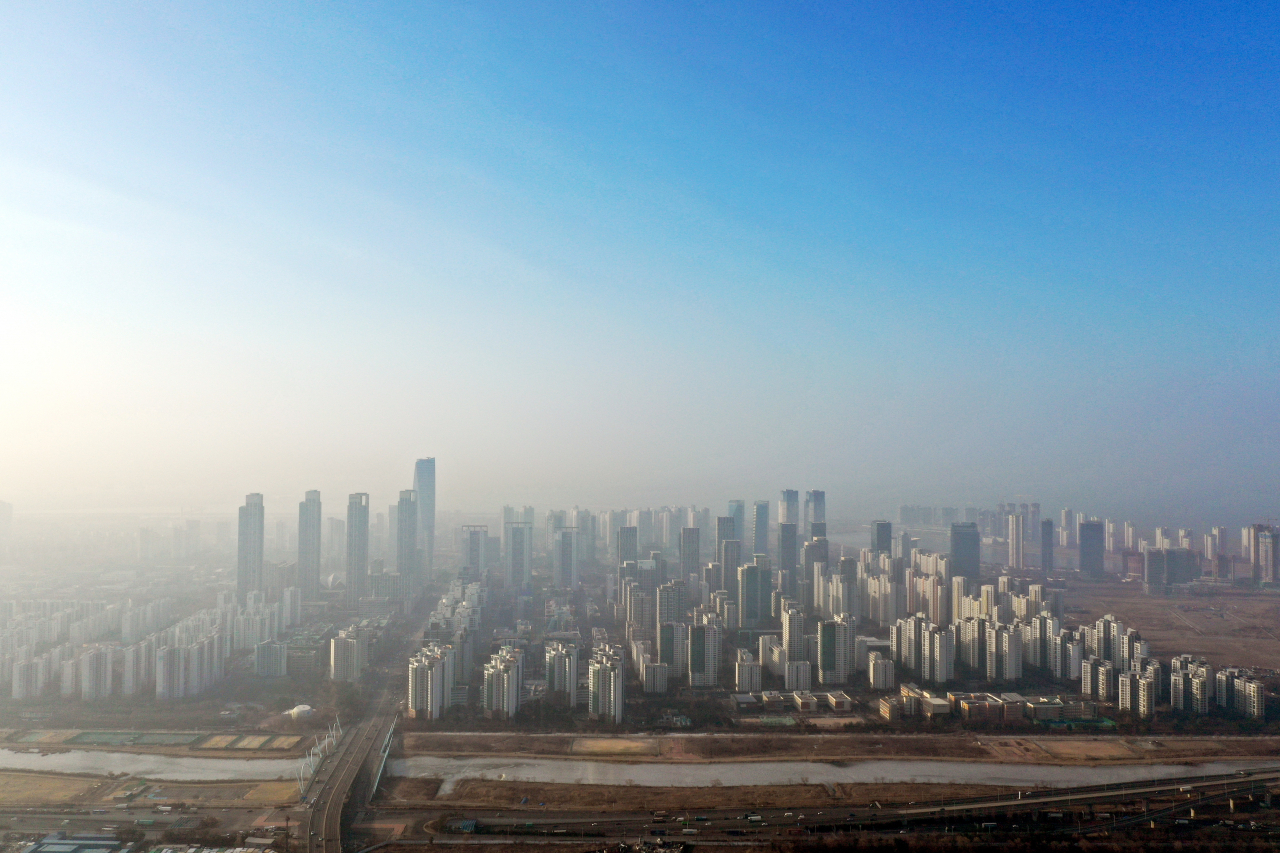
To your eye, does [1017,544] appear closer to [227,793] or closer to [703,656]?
[703,656]

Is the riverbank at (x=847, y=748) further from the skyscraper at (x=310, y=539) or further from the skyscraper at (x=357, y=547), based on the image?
the skyscraper at (x=310, y=539)

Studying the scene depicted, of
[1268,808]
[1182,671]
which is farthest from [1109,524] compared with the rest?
[1268,808]

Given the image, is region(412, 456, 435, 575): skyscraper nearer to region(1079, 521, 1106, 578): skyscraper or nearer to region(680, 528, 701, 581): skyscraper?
region(680, 528, 701, 581): skyscraper

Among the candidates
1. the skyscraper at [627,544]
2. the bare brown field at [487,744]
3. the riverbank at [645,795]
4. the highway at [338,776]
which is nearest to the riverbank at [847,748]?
the bare brown field at [487,744]

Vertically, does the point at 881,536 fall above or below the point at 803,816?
above

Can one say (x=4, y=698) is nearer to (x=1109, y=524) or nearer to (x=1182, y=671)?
(x=1182, y=671)

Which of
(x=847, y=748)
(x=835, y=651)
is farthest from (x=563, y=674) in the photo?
(x=835, y=651)
